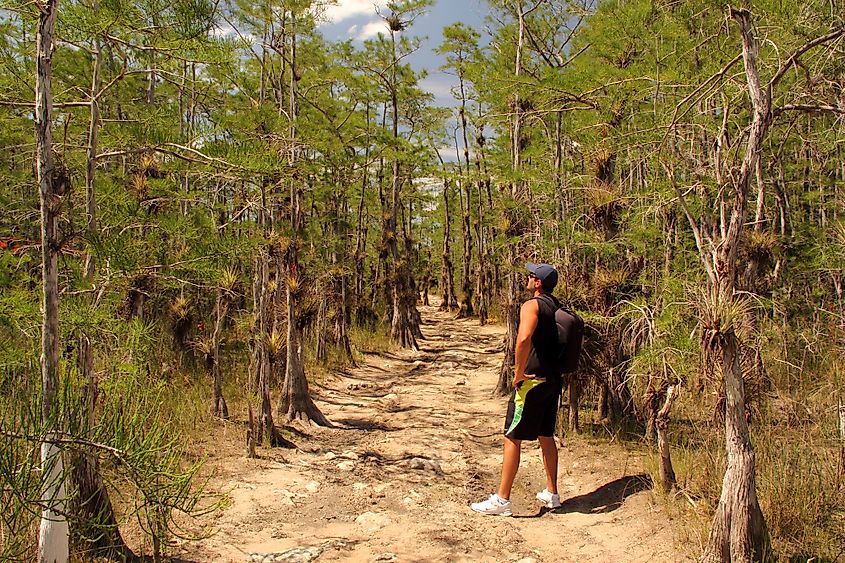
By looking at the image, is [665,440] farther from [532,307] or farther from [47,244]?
[47,244]

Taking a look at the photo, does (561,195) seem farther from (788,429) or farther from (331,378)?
(331,378)

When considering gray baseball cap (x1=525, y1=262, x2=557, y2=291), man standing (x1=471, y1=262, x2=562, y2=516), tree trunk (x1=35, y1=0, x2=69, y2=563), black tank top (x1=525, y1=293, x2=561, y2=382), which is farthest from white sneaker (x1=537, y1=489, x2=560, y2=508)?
tree trunk (x1=35, y1=0, x2=69, y2=563)

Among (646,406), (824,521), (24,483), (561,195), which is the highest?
(561,195)

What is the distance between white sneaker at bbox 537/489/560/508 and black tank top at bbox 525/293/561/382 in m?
1.03

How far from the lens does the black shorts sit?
4523 mm

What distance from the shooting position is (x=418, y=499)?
16.6 feet

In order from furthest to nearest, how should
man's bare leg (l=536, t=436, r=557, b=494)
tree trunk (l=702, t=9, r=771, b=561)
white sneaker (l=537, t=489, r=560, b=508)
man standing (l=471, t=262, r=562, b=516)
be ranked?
white sneaker (l=537, t=489, r=560, b=508) → man's bare leg (l=536, t=436, r=557, b=494) → man standing (l=471, t=262, r=562, b=516) → tree trunk (l=702, t=9, r=771, b=561)

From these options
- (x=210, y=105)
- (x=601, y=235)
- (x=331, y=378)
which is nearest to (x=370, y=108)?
(x=210, y=105)

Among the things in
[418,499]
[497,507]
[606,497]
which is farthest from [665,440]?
[418,499]

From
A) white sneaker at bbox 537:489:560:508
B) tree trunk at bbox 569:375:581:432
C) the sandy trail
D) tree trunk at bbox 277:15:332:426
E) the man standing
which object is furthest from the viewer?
tree trunk at bbox 277:15:332:426

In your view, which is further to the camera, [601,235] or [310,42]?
[310,42]

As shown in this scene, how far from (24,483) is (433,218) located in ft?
103

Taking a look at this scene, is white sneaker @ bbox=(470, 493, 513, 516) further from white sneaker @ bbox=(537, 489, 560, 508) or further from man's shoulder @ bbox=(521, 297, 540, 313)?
man's shoulder @ bbox=(521, 297, 540, 313)

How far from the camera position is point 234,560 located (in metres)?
3.89
